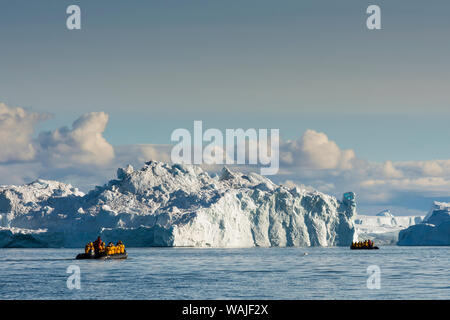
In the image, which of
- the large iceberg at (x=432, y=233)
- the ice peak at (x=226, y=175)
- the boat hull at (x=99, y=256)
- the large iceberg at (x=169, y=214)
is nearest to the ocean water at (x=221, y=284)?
the boat hull at (x=99, y=256)

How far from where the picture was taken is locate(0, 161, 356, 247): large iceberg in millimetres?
115938

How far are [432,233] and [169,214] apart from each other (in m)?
63.0

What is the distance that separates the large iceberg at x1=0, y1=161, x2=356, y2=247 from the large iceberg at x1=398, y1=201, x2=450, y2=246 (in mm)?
16944

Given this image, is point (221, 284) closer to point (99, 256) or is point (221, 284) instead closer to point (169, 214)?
point (99, 256)

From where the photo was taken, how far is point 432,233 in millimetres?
141750

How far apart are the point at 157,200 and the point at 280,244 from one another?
27397 mm

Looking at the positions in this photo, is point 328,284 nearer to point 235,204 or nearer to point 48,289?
point 48,289

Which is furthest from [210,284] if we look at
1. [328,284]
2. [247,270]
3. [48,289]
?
[247,270]

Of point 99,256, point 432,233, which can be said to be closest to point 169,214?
point 99,256

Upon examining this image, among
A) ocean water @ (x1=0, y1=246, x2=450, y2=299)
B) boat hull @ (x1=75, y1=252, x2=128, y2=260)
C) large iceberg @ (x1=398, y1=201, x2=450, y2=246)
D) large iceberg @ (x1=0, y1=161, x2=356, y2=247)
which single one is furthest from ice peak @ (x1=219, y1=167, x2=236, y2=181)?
ocean water @ (x1=0, y1=246, x2=450, y2=299)

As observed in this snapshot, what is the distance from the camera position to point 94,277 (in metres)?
44.2

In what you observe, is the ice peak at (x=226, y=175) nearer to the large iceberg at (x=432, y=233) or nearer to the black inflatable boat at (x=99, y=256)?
the large iceberg at (x=432, y=233)

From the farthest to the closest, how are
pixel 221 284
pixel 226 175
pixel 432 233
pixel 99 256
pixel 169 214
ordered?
pixel 226 175 < pixel 432 233 < pixel 169 214 < pixel 99 256 < pixel 221 284

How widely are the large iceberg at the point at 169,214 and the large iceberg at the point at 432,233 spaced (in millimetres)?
16944
